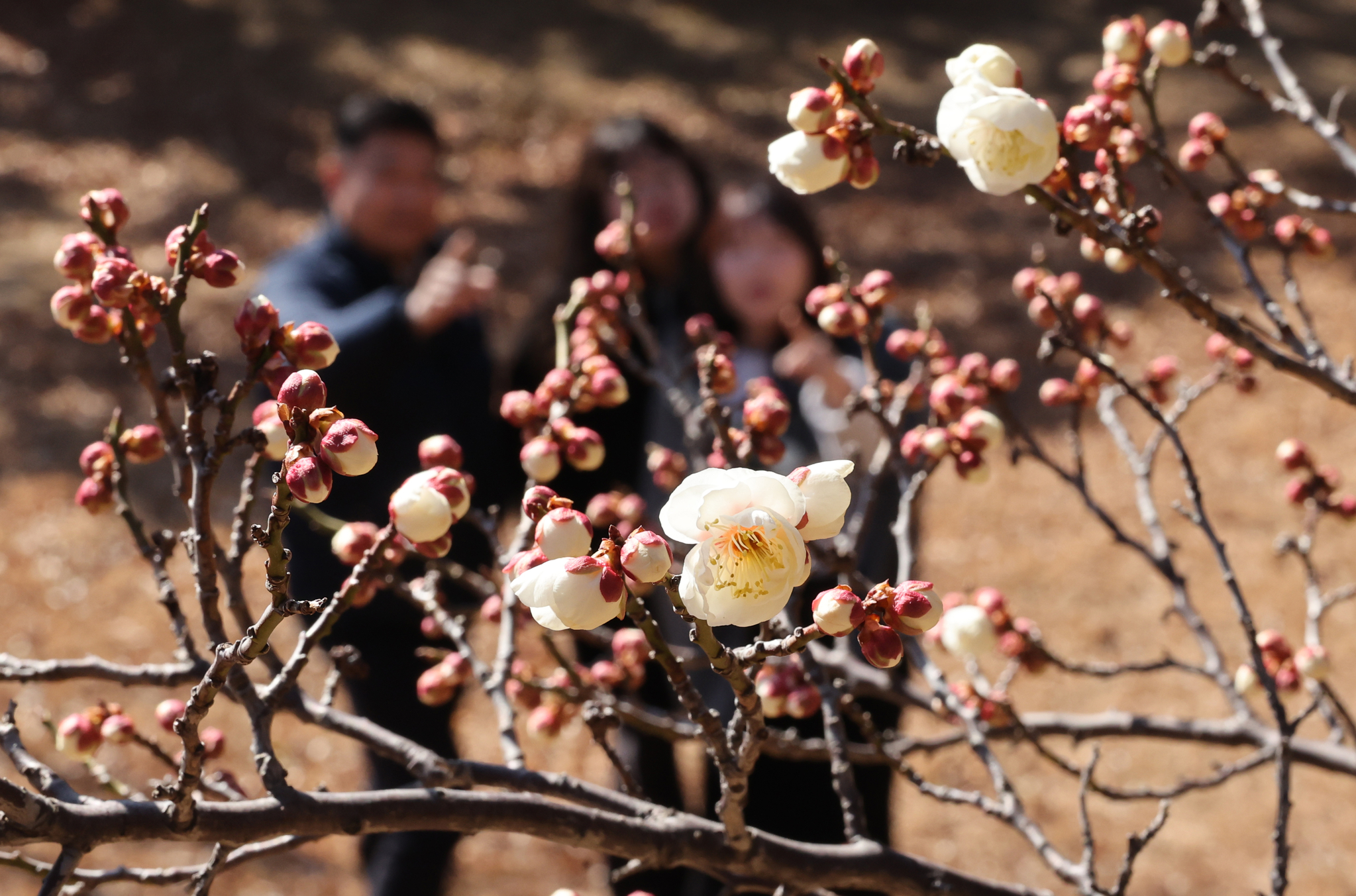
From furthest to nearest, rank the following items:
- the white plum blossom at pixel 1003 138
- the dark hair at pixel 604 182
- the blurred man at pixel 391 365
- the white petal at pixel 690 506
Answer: the dark hair at pixel 604 182 < the blurred man at pixel 391 365 < the white plum blossom at pixel 1003 138 < the white petal at pixel 690 506

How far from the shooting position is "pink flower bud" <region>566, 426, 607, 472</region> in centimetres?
93

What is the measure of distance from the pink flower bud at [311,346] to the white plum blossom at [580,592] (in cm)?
25

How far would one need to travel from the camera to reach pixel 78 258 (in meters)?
0.78

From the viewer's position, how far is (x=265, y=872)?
2924 mm

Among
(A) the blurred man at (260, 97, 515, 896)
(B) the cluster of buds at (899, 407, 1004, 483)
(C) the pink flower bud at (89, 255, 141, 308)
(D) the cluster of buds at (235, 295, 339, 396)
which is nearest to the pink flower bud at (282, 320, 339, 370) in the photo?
(D) the cluster of buds at (235, 295, 339, 396)

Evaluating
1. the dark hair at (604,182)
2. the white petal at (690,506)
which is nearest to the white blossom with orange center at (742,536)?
the white petal at (690,506)

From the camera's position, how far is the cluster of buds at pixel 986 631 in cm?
108

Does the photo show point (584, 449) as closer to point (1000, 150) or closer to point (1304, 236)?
point (1000, 150)

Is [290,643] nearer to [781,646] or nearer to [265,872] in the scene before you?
[265,872]

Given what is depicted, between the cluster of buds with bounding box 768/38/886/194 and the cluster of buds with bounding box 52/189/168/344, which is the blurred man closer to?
the cluster of buds with bounding box 52/189/168/344

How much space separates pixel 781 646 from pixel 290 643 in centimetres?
354

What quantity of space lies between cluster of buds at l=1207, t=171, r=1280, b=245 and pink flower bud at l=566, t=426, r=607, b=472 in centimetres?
65

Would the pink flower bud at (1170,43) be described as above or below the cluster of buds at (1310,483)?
above

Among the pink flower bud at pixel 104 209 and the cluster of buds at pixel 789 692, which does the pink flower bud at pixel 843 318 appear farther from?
the pink flower bud at pixel 104 209
